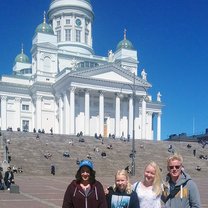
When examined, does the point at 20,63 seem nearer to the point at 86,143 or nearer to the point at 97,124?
the point at 97,124

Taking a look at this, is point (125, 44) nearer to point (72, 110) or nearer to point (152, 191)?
point (72, 110)

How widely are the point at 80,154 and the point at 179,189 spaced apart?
38171mm

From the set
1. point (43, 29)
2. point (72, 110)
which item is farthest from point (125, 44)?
point (72, 110)

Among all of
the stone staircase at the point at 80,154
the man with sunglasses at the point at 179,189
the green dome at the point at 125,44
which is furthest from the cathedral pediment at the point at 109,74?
the man with sunglasses at the point at 179,189

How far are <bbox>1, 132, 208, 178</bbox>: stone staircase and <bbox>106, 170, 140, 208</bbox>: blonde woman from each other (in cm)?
3002

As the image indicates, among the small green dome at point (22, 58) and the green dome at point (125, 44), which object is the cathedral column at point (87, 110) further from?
the small green dome at point (22, 58)

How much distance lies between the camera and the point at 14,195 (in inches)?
709

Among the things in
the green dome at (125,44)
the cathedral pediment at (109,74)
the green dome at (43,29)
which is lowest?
the cathedral pediment at (109,74)

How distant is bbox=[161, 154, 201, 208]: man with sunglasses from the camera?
4578 mm

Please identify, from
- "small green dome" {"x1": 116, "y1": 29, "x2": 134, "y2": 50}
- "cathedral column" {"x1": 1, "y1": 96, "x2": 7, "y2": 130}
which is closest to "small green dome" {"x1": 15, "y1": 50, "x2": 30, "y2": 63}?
"cathedral column" {"x1": 1, "y1": 96, "x2": 7, "y2": 130}

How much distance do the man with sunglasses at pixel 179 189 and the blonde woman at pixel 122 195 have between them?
0.41 m

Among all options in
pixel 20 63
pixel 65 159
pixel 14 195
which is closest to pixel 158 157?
pixel 65 159

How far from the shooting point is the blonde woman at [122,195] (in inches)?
184

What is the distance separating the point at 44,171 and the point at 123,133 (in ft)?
115
